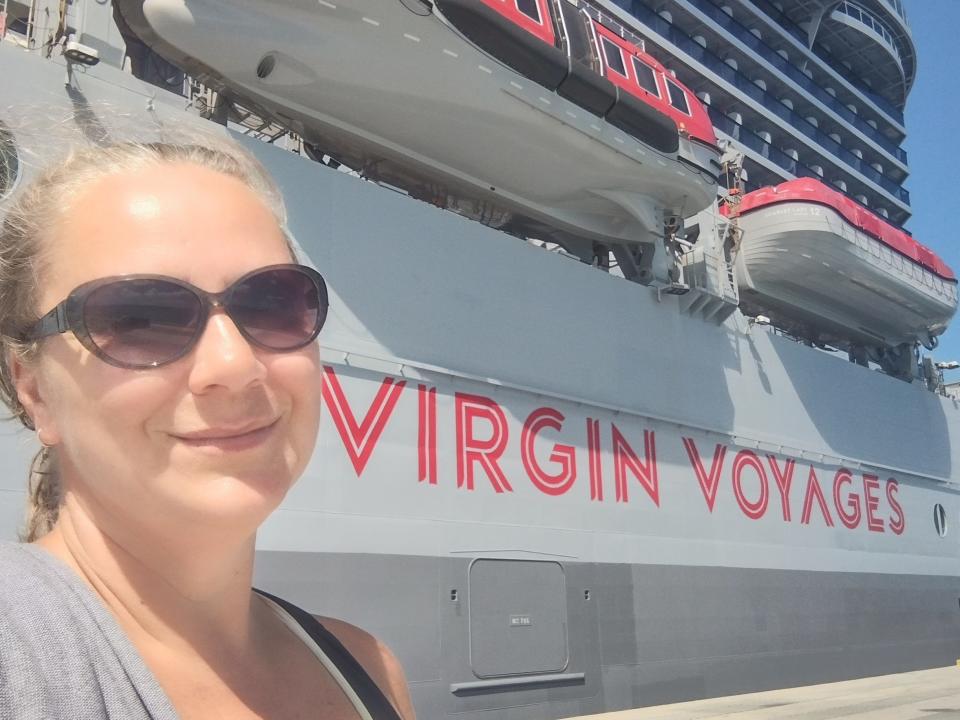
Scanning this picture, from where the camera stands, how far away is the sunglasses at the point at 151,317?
0.85 meters

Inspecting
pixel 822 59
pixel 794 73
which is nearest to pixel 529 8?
pixel 794 73

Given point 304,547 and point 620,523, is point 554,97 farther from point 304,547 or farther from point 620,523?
point 304,547

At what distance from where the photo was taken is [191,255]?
2.95 ft

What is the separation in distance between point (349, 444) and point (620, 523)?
121 inches

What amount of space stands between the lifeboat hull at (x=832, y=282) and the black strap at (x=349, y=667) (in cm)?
1066

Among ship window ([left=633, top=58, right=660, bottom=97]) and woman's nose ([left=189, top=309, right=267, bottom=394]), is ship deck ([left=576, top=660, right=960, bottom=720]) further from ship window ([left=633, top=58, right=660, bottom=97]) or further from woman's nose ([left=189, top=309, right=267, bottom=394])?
woman's nose ([left=189, top=309, right=267, bottom=394])

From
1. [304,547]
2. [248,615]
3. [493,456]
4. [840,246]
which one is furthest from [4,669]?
[840,246]

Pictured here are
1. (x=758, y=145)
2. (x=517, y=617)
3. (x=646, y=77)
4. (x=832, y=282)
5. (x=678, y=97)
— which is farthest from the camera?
(x=758, y=145)

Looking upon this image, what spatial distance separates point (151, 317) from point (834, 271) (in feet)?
38.3

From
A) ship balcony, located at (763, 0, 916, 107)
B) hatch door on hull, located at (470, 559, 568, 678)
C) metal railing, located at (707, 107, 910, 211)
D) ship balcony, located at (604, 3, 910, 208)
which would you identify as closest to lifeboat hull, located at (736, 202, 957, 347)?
hatch door on hull, located at (470, 559, 568, 678)

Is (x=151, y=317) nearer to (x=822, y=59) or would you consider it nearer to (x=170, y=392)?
(x=170, y=392)

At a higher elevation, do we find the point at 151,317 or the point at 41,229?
the point at 41,229

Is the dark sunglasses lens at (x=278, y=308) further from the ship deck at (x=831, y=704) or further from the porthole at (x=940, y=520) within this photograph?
the porthole at (x=940, y=520)

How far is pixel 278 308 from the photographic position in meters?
0.94
